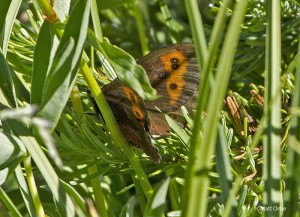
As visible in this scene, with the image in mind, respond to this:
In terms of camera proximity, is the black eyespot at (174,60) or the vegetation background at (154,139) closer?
the vegetation background at (154,139)

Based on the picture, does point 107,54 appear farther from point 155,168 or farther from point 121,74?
point 155,168

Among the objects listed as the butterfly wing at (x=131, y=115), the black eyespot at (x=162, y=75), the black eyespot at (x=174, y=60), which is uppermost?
the black eyespot at (x=174, y=60)

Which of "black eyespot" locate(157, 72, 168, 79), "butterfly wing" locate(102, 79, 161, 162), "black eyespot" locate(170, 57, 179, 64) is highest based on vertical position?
"black eyespot" locate(170, 57, 179, 64)

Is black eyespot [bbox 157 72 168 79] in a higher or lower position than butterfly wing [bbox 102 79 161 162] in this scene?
higher

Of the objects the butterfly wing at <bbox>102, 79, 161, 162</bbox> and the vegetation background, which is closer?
the vegetation background

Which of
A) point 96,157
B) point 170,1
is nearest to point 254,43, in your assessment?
point 96,157
